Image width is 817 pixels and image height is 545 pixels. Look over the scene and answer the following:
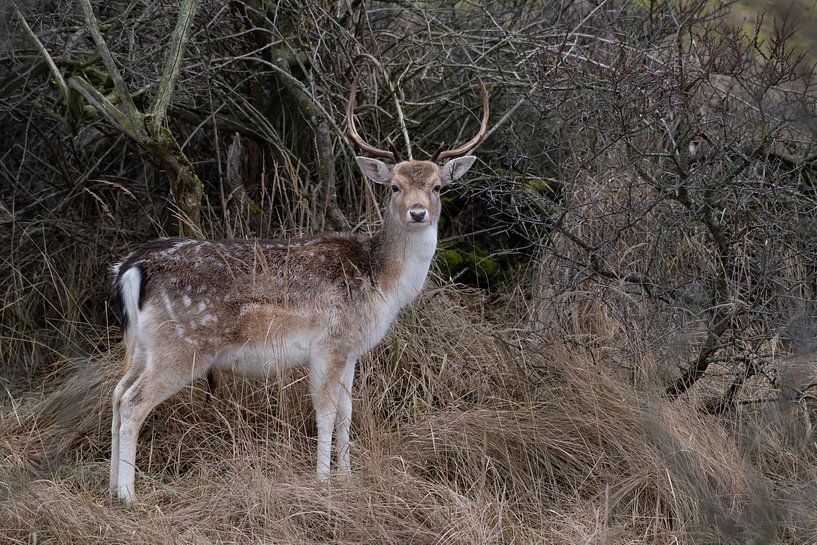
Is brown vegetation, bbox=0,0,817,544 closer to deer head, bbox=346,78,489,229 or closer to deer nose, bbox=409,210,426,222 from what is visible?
deer head, bbox=346,78,489,229

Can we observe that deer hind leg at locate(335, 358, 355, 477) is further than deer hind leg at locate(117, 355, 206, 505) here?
Yes

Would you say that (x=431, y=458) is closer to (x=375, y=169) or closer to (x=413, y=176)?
(x=413, y=176)

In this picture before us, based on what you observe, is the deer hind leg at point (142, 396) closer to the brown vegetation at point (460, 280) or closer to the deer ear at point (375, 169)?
the brown vegetation at point (460, 280)

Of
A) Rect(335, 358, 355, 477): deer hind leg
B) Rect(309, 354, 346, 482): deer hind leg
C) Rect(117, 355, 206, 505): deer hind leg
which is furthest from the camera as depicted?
Rect(335, 358, 355, 477): deer hind leg

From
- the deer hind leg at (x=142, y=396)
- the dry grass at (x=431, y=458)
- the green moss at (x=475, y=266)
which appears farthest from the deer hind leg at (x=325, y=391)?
the green moss at (x=475, y=266)

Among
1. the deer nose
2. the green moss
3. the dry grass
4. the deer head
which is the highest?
the deer head

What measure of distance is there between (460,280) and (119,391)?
3.17 m

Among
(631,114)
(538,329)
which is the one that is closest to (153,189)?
(538,329)

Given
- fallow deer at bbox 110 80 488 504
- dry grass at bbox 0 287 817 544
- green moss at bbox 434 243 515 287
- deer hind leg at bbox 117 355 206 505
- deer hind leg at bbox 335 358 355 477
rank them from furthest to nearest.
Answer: green moss at bbox 434 243 515 287, deer hind leg at bbox 335 358 355 477, fallow deer at bbox 110 80 488 504, deer hind leg at bbox 117 355 206 505, dry grass at bbox 0 287 817 544

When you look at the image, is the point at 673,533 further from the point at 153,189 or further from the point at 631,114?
the point at 153,189

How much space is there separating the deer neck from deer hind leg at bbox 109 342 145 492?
136 cm

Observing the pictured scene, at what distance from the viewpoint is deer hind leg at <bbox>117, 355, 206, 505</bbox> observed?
190 inches

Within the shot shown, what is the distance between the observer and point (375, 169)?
18.6 feet

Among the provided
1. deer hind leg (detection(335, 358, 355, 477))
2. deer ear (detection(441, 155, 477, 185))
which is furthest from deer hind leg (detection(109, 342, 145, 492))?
deer ear (detection(441, 155, 477, 185))
